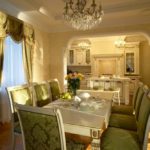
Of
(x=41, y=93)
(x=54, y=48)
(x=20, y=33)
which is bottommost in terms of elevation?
(x=41, y=93)

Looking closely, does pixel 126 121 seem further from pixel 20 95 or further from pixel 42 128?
pixel 20 95

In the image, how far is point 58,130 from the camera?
4.79ft

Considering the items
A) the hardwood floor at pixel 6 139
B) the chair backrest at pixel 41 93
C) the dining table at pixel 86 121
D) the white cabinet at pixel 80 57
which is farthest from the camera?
the white cabinet at pixel 80 57

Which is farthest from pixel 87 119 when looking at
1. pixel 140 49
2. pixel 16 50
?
pixel 140 49

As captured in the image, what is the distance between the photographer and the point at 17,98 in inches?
101

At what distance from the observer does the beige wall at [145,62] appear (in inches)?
333

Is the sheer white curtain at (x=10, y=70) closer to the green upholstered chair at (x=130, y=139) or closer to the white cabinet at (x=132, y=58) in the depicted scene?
the green upholstered chair at (x=130, y=139)

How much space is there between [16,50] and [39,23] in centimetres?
137

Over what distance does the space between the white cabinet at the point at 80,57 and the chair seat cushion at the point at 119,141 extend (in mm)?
7353

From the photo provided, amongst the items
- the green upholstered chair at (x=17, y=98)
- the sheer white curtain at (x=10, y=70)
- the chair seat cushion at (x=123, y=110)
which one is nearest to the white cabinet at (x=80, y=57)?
the sheer white curtain at (x=10, y=70)

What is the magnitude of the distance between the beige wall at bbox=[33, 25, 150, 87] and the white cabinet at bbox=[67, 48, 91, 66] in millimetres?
3651

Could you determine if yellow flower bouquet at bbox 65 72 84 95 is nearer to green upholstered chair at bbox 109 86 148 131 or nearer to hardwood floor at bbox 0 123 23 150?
green upholstered chair at bbox 109 86 148 131

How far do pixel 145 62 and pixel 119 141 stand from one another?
24.8 feet

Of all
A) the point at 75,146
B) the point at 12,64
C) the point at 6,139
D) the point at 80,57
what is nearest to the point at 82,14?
the point at 75,146
